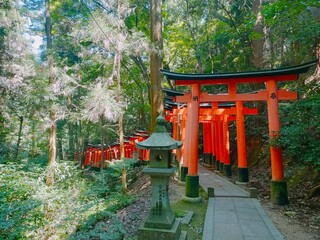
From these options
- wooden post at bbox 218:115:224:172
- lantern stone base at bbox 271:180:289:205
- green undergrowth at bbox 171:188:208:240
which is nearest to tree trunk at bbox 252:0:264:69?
wooden post at bbox 218:115:224:172

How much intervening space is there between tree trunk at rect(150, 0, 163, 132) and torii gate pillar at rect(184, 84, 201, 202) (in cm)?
245

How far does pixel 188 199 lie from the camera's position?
21.7 ft

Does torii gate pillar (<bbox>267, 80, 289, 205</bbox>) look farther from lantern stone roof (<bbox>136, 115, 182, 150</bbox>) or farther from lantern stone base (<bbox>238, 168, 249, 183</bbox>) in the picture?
lantern stone roof (<bbox>136, 115, 182, 150</bbox>)

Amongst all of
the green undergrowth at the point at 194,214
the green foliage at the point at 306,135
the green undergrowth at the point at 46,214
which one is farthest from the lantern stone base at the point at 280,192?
the green undergrowth at the point at 46,214

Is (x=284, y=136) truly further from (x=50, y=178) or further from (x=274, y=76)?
(x=50, y=178)

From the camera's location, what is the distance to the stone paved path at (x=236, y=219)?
449cm

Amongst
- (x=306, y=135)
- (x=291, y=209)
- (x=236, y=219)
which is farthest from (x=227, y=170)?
(x=236, y=219)

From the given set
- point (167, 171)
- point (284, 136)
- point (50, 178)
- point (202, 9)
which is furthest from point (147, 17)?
point (167, 171)

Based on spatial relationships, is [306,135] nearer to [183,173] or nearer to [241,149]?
[241,149]

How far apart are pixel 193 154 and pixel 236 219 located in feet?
6.78

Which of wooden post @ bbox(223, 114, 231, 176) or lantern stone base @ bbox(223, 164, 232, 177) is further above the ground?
wooden post @ bbox(223, 114, 231, 176)

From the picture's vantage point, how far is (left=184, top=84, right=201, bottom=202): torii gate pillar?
22.0 feet

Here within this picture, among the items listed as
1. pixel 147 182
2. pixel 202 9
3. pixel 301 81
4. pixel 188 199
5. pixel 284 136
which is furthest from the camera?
pixel 202 9

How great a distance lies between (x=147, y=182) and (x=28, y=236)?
527 centimetres
